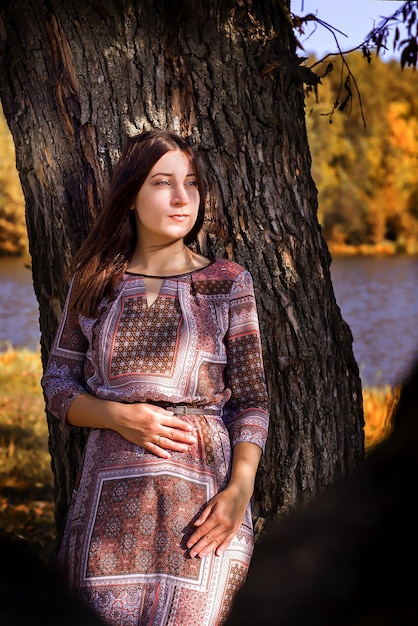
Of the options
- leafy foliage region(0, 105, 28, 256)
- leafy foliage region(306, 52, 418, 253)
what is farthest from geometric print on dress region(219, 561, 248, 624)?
leafy foliage region(306, 52, 418, 253)

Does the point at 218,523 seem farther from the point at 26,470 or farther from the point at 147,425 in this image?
the point at 26,470

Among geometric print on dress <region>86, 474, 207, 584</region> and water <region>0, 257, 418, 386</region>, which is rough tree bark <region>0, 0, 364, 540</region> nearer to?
geometric print on dress <region>86, 474, 207, 584</region>

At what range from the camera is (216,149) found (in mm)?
2855

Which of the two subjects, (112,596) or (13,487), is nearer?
(112,596)

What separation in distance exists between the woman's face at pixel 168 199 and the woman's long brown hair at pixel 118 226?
25mm

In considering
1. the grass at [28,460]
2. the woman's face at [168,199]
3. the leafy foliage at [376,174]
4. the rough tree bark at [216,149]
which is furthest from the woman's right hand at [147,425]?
the leafy foliage at [376,174]

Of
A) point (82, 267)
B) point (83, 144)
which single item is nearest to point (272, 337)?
point (82, 267)

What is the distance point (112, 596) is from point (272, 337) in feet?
3.97

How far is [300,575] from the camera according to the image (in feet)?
1.34

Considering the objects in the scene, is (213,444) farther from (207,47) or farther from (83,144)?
(207,47)

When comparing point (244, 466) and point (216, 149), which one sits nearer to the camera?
point (244, 466)

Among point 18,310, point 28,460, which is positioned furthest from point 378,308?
point 28,460

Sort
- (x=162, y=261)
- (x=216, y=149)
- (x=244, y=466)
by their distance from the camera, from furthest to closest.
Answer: (x=216, y=149) → (x=162, y=261) → (x=244, y=466)

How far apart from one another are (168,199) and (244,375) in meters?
0.58
